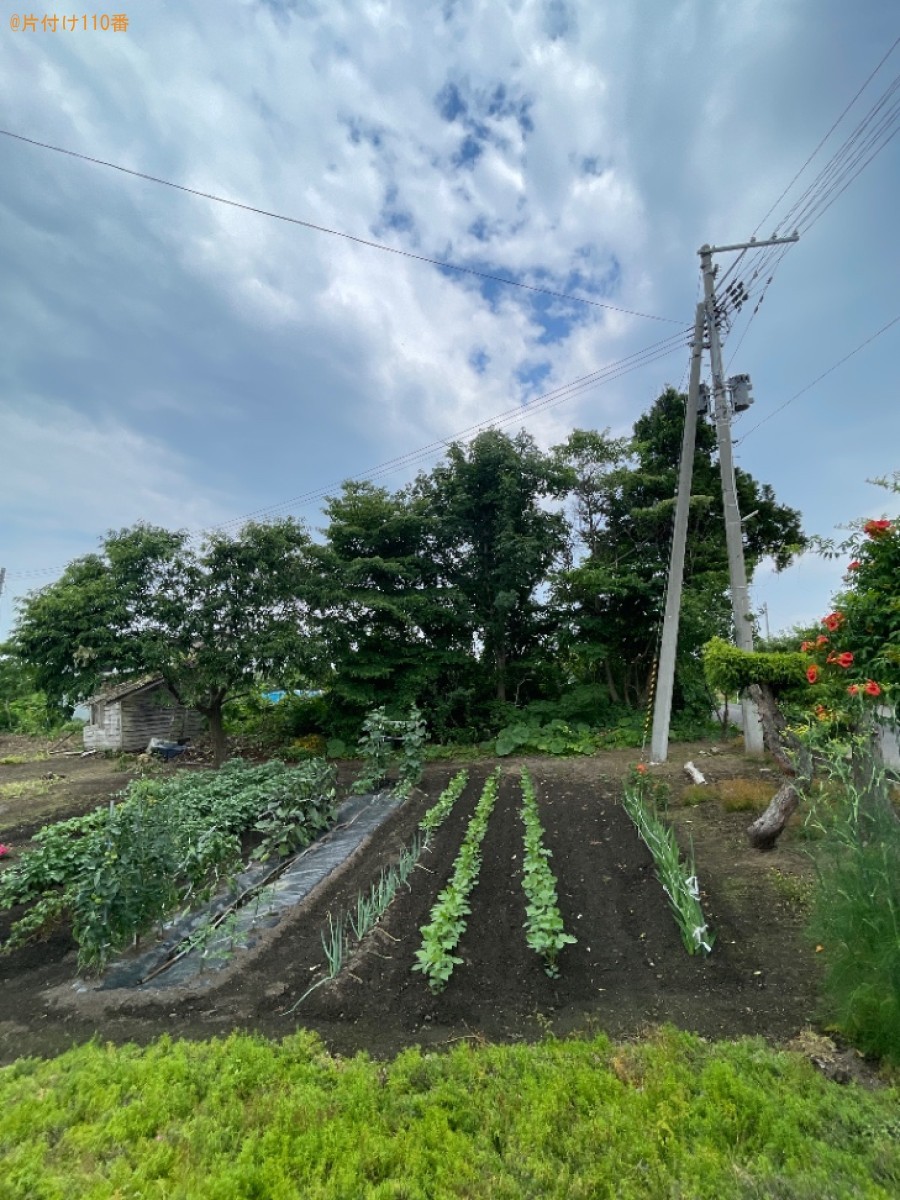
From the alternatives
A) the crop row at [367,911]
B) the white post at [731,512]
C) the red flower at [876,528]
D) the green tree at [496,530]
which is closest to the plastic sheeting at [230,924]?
the crop row at [367,911]

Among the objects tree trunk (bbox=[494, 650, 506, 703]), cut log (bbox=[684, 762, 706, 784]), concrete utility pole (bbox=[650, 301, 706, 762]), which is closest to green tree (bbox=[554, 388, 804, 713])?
tree trunk (bbox=[494, 650, 506, 703])

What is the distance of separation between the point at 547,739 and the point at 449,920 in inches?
320

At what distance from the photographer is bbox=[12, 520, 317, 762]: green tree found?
892 cm

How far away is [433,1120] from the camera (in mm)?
2105

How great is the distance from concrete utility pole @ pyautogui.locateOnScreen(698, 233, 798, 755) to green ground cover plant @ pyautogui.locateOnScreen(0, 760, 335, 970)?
6.89 metres

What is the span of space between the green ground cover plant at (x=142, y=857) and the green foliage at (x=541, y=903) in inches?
96.7

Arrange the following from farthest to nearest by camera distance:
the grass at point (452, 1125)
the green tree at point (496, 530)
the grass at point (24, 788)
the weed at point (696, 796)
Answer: the green tree at point (496, 530)
the grass at point (24, 788)
the weed at point (696, 796)
the grass at point (452, 1125)

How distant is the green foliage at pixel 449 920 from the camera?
127 inches

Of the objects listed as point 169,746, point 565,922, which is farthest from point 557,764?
point 169,746

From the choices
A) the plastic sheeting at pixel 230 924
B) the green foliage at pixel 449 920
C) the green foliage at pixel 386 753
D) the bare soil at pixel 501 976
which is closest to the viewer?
the bare soil at pixel 501 976

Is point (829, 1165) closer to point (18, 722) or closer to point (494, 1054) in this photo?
point (494, 1054)

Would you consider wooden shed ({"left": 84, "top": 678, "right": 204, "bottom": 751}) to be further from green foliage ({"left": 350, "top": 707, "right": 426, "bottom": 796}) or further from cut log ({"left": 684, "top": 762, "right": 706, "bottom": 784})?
cut log ({"left": 684, "top": 762, "right": 706, "bottom": 784})

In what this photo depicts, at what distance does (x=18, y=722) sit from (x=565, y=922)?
892 inches

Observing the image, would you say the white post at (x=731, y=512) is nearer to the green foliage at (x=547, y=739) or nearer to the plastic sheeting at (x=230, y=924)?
the green foliage at (x=547, y=739)
